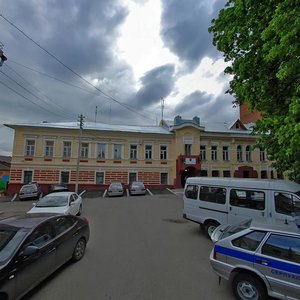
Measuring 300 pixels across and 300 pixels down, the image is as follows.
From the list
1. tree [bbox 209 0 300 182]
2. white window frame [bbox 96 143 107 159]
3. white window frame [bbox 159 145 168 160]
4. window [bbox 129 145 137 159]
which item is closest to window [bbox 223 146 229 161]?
white window frame [bbox 159 145 168 160]

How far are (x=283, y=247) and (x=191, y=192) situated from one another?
5.61 m

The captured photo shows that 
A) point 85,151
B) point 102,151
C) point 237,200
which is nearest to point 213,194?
point 237,200

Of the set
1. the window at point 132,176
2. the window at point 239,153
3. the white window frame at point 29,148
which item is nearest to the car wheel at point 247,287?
the window at point 132,176

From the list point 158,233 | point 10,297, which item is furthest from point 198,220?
point 10,297

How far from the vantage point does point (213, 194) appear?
8.49 meters

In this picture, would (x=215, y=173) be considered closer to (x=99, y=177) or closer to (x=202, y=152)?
(x=202, y=152)

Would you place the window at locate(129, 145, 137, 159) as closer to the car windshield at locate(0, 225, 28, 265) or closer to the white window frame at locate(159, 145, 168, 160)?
the white window frame at locate(159, 145, 168, 160)

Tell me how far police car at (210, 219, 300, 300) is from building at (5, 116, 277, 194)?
75.5 feet

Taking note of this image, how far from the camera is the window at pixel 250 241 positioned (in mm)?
4156

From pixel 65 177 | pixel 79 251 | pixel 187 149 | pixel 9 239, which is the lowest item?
pixel 79 251

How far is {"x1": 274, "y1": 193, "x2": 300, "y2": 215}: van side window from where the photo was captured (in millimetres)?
6625

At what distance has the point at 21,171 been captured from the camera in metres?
25.6

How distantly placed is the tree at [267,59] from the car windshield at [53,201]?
9320 millimetres

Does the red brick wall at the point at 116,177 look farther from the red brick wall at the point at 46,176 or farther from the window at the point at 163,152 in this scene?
the red brick wall at the point at 46,176
